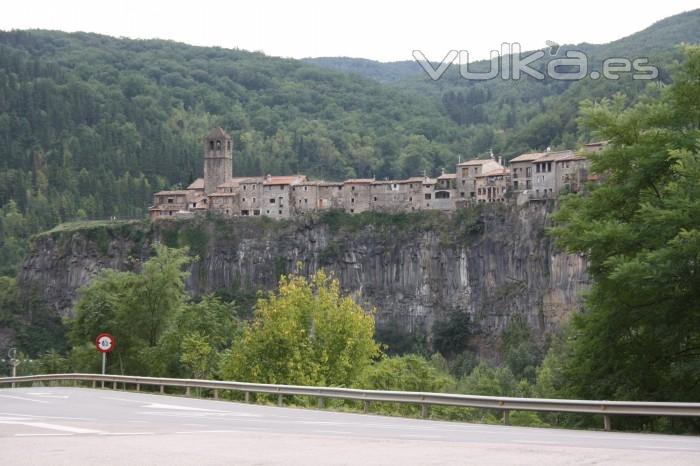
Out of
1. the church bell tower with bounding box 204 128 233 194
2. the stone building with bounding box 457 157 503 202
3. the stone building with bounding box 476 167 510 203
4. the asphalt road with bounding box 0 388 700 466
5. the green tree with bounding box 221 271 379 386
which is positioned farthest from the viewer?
the church bell tower with bounding box 204 128 233 194

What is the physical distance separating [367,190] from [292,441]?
151 meters

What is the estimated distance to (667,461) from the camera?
15.3 metres

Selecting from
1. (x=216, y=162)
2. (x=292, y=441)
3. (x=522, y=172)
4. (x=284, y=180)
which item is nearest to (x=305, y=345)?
(x=292, y=441)

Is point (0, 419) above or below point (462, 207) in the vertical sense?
below

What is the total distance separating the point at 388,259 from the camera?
547ft

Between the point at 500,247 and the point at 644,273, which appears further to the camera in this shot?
the point at 500,247

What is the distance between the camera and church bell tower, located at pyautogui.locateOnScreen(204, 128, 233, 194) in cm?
18650

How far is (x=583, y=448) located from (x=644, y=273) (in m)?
8.72

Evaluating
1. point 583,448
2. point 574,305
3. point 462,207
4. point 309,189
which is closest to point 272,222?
point 309,189

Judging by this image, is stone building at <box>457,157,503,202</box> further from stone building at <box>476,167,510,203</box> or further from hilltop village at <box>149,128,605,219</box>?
stone building at <box>476,167,510,203</box>

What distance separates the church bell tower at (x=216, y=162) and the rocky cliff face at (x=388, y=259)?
16077 millimetres

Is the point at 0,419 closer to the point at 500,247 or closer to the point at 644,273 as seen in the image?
the point at 644,273

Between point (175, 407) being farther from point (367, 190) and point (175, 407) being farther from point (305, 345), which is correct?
point (367, 190)

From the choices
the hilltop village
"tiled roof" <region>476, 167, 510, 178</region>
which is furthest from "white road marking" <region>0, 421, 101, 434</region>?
"tiled roof" <region>476, 167, 510, 178</region>
